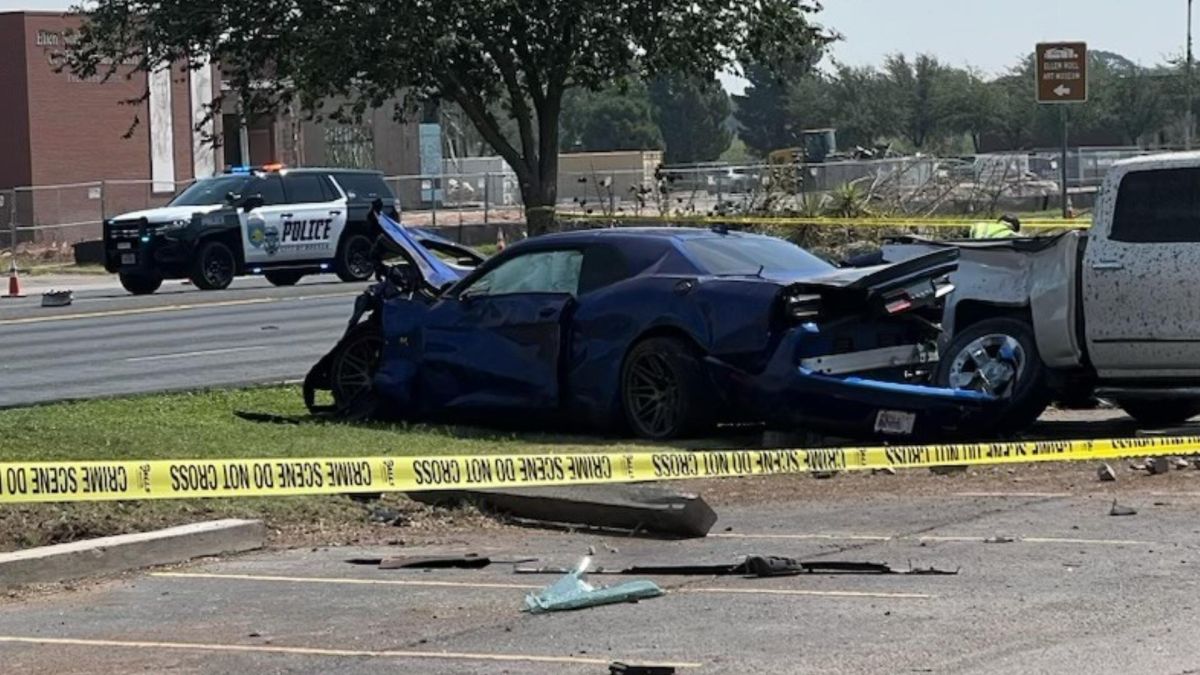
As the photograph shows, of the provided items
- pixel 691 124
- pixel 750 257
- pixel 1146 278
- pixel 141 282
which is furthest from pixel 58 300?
pixel 691 124

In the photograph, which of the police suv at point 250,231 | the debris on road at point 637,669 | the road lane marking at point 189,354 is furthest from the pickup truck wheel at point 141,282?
the debris on road at point 637,669

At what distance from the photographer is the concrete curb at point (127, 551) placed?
9016 millimetres

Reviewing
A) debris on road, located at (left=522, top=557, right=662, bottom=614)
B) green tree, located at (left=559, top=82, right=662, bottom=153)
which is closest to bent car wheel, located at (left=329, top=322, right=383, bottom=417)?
debris on road, located at (left=522, top=557, right=662, bottom=614)

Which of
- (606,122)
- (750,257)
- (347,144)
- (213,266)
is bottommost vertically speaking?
(213,266)

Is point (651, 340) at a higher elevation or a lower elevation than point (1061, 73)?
lower

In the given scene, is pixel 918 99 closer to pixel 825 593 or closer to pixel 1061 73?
pixel 1061 73

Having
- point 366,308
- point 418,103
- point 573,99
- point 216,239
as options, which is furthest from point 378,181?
point 573,99

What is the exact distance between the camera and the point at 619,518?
10164 millimetres

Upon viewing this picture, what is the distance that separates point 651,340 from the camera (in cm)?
1348

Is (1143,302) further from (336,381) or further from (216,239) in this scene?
(216,239)

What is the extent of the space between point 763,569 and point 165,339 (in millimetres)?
15294

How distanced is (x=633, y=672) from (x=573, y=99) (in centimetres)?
11919

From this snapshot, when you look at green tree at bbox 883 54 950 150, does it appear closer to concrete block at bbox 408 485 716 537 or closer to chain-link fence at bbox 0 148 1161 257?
chain-link fence at bbox 0 148 1161 257

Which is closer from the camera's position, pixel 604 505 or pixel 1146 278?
pixel 604 505
